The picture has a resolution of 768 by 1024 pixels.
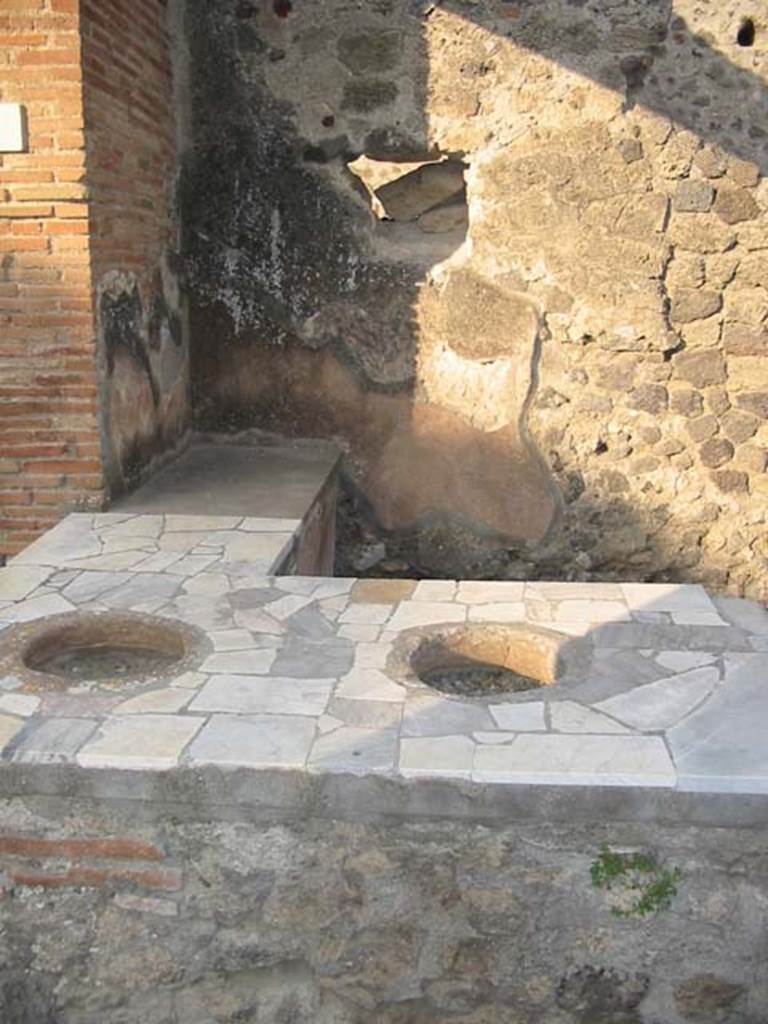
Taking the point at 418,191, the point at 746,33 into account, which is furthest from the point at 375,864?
the point at 746,33

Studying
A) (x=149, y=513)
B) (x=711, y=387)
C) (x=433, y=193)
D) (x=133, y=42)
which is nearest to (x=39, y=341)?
(x=149, y=513)

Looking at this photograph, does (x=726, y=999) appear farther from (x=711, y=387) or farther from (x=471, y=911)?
(x=711, y=387)

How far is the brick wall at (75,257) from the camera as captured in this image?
3859 millimetres

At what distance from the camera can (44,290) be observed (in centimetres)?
404

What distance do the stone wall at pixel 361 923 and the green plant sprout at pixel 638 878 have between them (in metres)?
0.02

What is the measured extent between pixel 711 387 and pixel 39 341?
9.93 ft

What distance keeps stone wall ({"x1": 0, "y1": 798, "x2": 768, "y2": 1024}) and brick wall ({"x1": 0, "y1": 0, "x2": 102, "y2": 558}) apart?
6.82 feet

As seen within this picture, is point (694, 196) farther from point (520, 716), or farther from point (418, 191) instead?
point (520, 716)

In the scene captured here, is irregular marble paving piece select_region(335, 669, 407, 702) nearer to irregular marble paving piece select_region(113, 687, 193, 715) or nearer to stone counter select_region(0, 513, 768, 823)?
stone counter select_region(0, 513, 768, 823)

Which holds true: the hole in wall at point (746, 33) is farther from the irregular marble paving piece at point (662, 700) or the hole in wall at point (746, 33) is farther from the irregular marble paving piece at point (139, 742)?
the irregular marble paving piece at point (139, 742)

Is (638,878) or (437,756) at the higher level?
(437,756)

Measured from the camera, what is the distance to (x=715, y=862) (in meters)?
2.29

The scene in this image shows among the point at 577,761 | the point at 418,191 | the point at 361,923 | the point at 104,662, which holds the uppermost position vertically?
the point at 418,191

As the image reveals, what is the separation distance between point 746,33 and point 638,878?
12.9 feet
